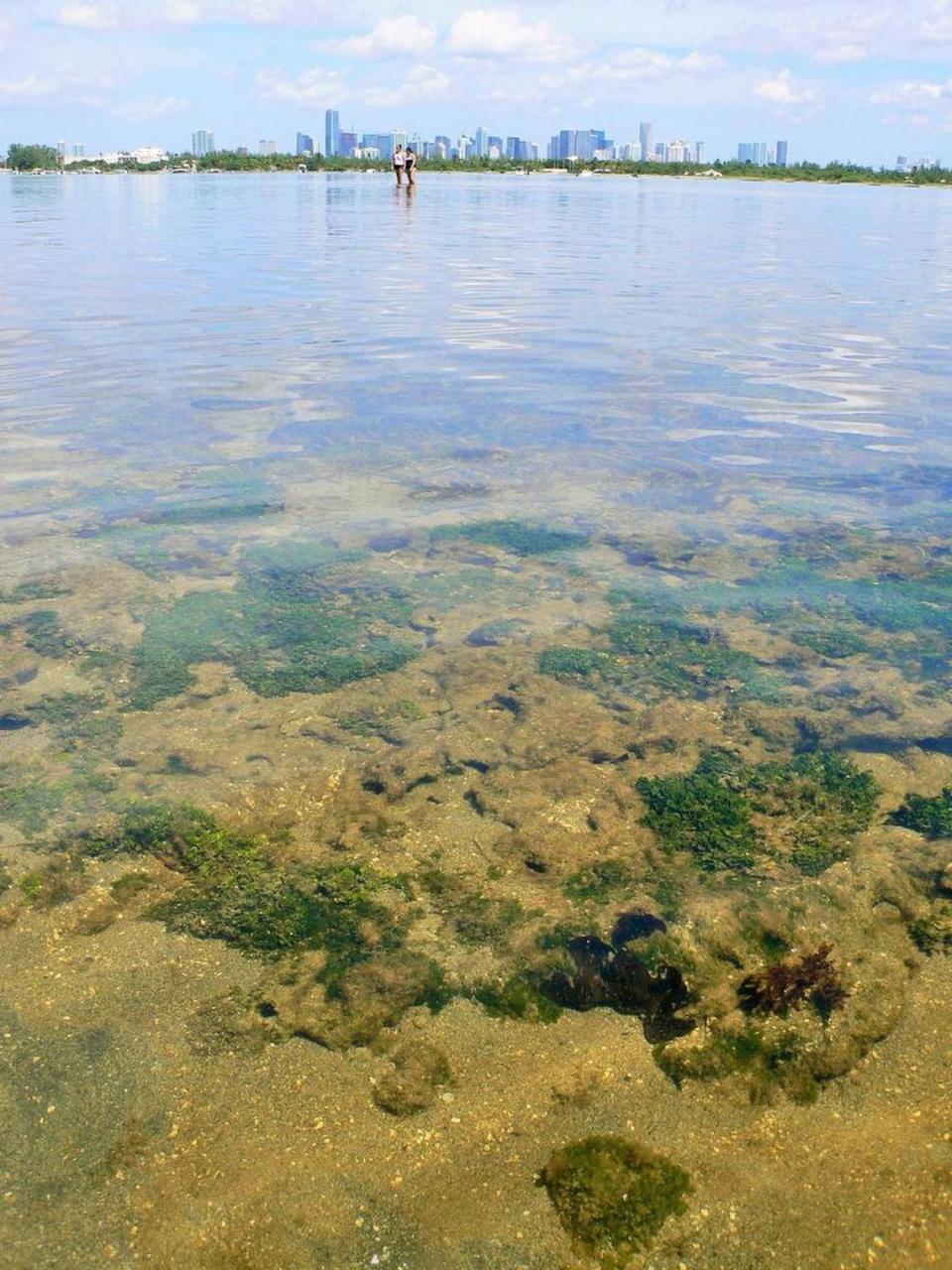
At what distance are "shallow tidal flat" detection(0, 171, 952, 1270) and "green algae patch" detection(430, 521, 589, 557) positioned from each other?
0.04m

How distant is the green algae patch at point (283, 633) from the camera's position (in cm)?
513

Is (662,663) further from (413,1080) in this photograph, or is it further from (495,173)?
(495,173)

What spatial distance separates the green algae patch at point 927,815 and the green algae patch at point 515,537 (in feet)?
10.1

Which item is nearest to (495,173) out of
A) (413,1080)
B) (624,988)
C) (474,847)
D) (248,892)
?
(474,847)

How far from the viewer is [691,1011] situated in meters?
3.19

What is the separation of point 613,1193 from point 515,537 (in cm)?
483

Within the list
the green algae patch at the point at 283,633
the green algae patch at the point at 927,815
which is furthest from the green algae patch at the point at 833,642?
the green algae patch at the point at 283,633

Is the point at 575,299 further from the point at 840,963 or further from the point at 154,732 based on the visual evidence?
the point at 840,963

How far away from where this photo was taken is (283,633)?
5582 mm

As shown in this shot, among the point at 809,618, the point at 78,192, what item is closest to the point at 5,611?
the point at 809,618

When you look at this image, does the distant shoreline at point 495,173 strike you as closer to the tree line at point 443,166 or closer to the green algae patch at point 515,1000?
the tree line at point 443,166

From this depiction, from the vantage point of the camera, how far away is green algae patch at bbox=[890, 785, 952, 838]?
3986 mm

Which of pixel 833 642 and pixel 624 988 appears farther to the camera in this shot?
pixel 833 642

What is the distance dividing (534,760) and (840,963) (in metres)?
1.56
